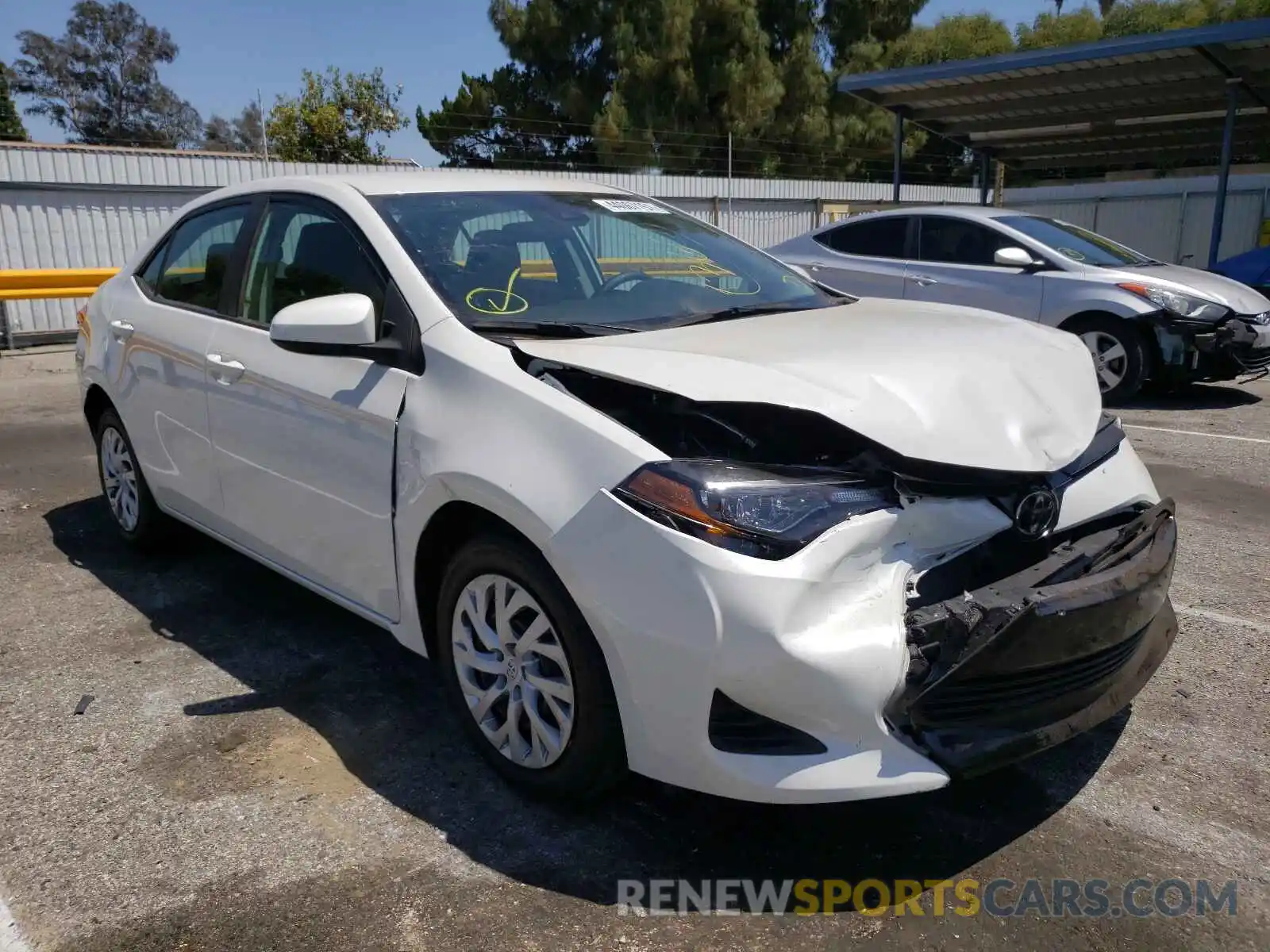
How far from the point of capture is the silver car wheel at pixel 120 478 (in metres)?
4.71

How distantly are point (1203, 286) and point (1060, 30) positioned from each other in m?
39.6

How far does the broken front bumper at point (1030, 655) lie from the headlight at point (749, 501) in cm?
30

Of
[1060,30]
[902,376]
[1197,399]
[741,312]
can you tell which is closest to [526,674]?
[902,376]

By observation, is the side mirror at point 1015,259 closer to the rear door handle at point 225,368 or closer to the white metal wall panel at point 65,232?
the rear door handle at point 225,368

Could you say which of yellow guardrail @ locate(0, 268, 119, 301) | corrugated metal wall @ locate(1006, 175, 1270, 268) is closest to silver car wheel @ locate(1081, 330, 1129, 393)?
yellow guardrail @ locate(0, 268, 119, 301)

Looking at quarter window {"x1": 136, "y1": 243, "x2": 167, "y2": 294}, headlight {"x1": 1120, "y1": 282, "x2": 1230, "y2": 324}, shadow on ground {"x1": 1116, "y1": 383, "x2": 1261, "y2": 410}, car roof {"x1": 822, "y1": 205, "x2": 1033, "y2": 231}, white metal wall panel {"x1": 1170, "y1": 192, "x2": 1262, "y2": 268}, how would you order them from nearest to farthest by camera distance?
quarter window {"x1": 136, "y1": 243, "x2": 167, "y2": 294}, headlight {"x1": 1120, "y1": 282, "x2": 1230, "y2": 324}, shadow on ground {"x1": 1116, "y1": 383, "x2": 1261, "y2": 410}, car roof {"x1": 822, "y1": 205, "x2": 1033, "y2": 231}, white metal wall panel {"x1": 1170, "y1": 192, "x2": 1262, "y2": 268}

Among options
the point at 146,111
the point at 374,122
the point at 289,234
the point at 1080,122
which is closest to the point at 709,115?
the point at 374,122

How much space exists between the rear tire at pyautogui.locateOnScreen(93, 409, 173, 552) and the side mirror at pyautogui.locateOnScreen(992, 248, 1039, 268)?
652 centimetres

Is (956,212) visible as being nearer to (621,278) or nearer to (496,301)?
(621,278)

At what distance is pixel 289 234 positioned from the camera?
12.1ft

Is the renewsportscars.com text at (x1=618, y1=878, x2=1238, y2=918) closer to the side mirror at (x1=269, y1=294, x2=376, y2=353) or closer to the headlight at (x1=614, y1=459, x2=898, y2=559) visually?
the headlight at (x1=614, y1=459, x2=898, y2=559)

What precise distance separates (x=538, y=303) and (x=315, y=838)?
1.65 metres

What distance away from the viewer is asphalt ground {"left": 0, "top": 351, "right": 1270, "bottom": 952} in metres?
2.33

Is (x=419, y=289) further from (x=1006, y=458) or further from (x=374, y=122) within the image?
(x=374, y=122)
